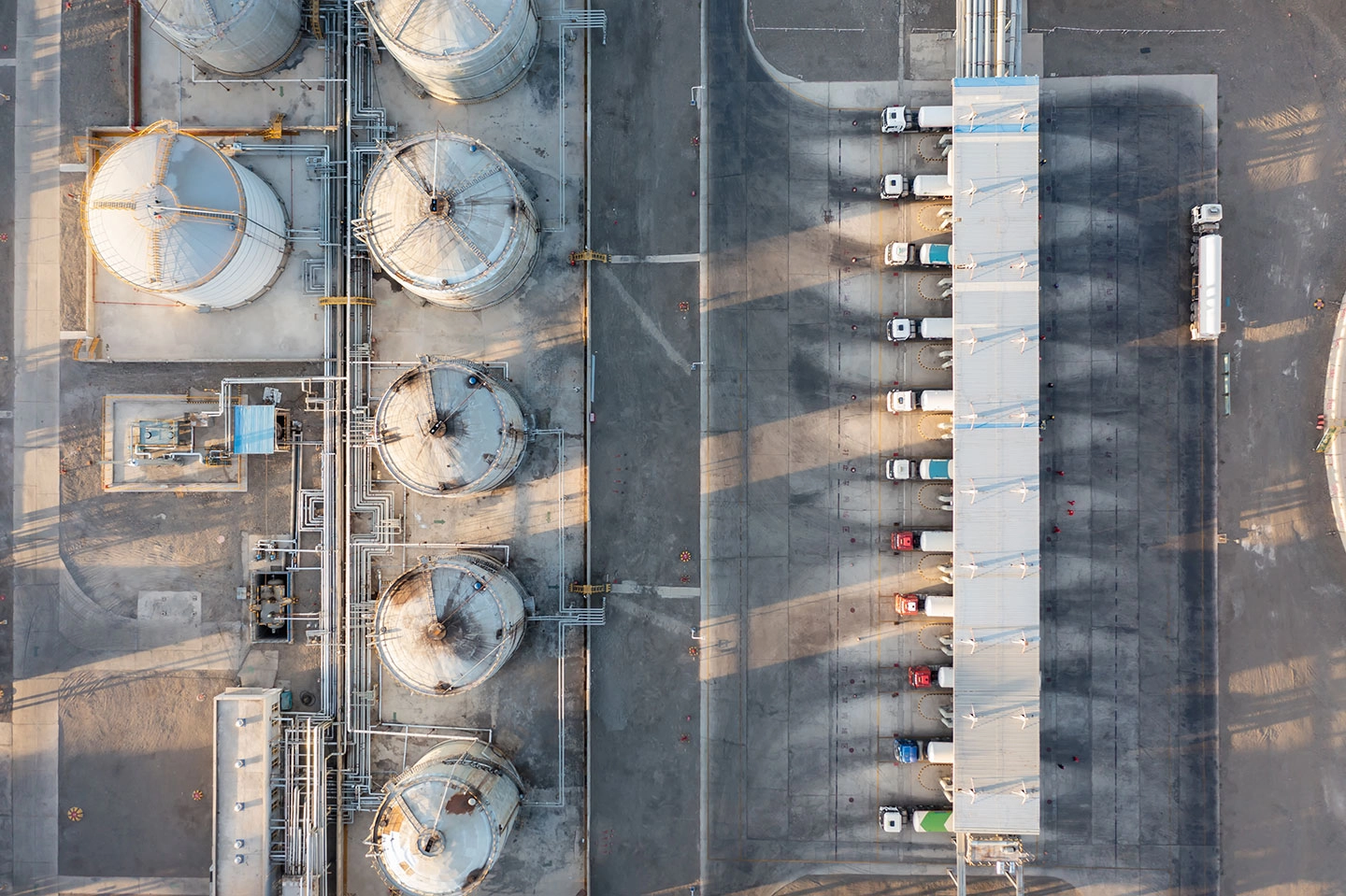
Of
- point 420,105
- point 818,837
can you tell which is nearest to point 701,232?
point 420,105

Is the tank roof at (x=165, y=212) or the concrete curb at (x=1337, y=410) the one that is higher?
the tank roof at (x=165, y=212)

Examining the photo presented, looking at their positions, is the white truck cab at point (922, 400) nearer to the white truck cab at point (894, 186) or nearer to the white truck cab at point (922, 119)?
the white truck cab at point (894, 186)

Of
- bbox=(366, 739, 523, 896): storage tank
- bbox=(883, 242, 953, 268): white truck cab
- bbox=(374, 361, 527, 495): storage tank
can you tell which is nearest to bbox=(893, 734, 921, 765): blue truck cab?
bbox=(366, 739, 523, 896): storage tank

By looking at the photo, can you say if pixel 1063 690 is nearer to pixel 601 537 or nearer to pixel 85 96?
pixel 601 537

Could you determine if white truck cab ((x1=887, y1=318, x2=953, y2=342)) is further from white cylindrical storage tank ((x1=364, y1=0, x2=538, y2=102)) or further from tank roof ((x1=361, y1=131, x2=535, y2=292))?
white cylindrical storage tank ((x1=364, y1=0, x2=538, y2=102))

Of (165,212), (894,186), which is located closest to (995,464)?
(894,186)

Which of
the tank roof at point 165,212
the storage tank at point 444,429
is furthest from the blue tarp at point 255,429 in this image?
the storage tank at point 444,429
